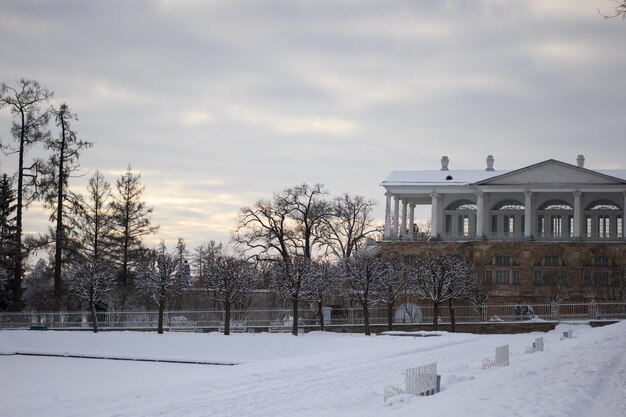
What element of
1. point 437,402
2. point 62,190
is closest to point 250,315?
point 62,190

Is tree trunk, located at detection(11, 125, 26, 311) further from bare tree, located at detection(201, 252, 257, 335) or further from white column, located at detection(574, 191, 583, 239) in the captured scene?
white column, located at detection(574, 191, 583, 239)

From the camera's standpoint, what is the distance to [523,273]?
206ft

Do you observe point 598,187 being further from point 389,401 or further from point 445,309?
point 389,401

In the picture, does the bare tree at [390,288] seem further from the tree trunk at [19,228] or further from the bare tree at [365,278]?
the tree trunk at [19,228]

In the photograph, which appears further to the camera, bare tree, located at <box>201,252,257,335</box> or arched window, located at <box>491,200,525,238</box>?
arched window, located at <box>491,200,525,238</box>

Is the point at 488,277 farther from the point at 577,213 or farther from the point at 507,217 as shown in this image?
the point at 507,217

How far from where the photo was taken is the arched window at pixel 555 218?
71062 mm

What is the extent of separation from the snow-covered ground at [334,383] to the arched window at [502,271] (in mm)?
22759

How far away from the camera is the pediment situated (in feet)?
219

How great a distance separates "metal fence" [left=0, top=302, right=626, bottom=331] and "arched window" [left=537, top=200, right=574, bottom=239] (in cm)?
1441

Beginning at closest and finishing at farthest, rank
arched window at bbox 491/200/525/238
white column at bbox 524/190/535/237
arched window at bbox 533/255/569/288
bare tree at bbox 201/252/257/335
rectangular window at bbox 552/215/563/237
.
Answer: bare tree at bbox 201/252/257/335 < arched window at bbox 533/255/569/288 < white column at bbox 524/190/535/237 < rectangular window at bbox 552/215/563/237 < arched window at bbox 491/200/525/238

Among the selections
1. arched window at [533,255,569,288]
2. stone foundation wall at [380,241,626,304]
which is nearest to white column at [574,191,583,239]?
stone foundation wall at [380,241,626,304]

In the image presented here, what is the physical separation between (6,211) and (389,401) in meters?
47.0

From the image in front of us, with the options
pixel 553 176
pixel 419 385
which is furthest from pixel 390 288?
pixel 419 385
